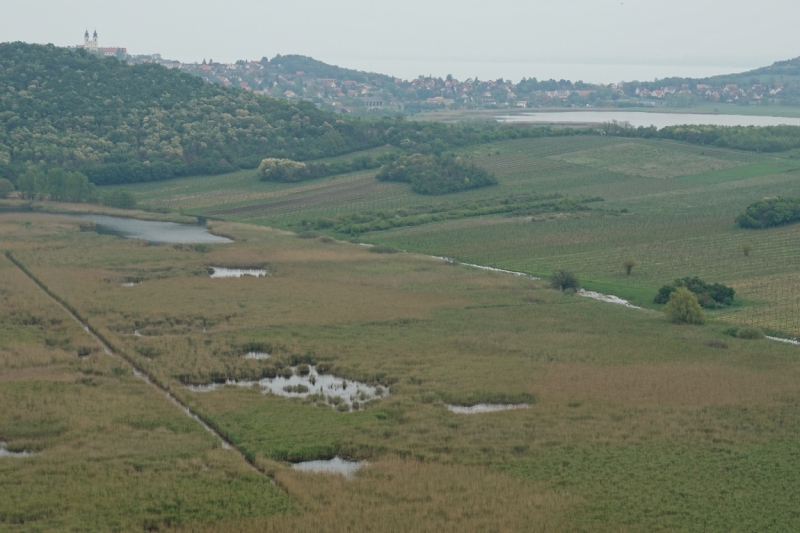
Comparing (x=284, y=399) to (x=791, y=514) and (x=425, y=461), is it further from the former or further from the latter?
(x=791, y=514)

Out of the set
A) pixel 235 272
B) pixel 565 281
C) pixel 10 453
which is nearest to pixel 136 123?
pixel 235 272

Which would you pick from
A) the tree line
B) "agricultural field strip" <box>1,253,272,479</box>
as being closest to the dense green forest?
the tree line

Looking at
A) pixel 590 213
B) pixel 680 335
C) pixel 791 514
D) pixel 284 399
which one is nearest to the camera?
pixel 791 514

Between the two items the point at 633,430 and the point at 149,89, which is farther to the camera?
the point at 149,89

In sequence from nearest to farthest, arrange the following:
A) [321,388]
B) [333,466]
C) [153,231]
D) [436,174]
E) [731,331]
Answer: [333,466]
[321,388]
[731,331]
[153,231]
[436,174]

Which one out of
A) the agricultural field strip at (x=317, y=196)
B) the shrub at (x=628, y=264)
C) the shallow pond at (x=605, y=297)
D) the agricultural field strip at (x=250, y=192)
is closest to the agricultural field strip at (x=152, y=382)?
the shallow pond at (x=605, y=297)

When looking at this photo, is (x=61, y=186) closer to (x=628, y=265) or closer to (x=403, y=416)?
(x=628, y=265)

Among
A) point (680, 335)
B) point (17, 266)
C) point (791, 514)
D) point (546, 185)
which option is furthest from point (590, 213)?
point (791, 514)
